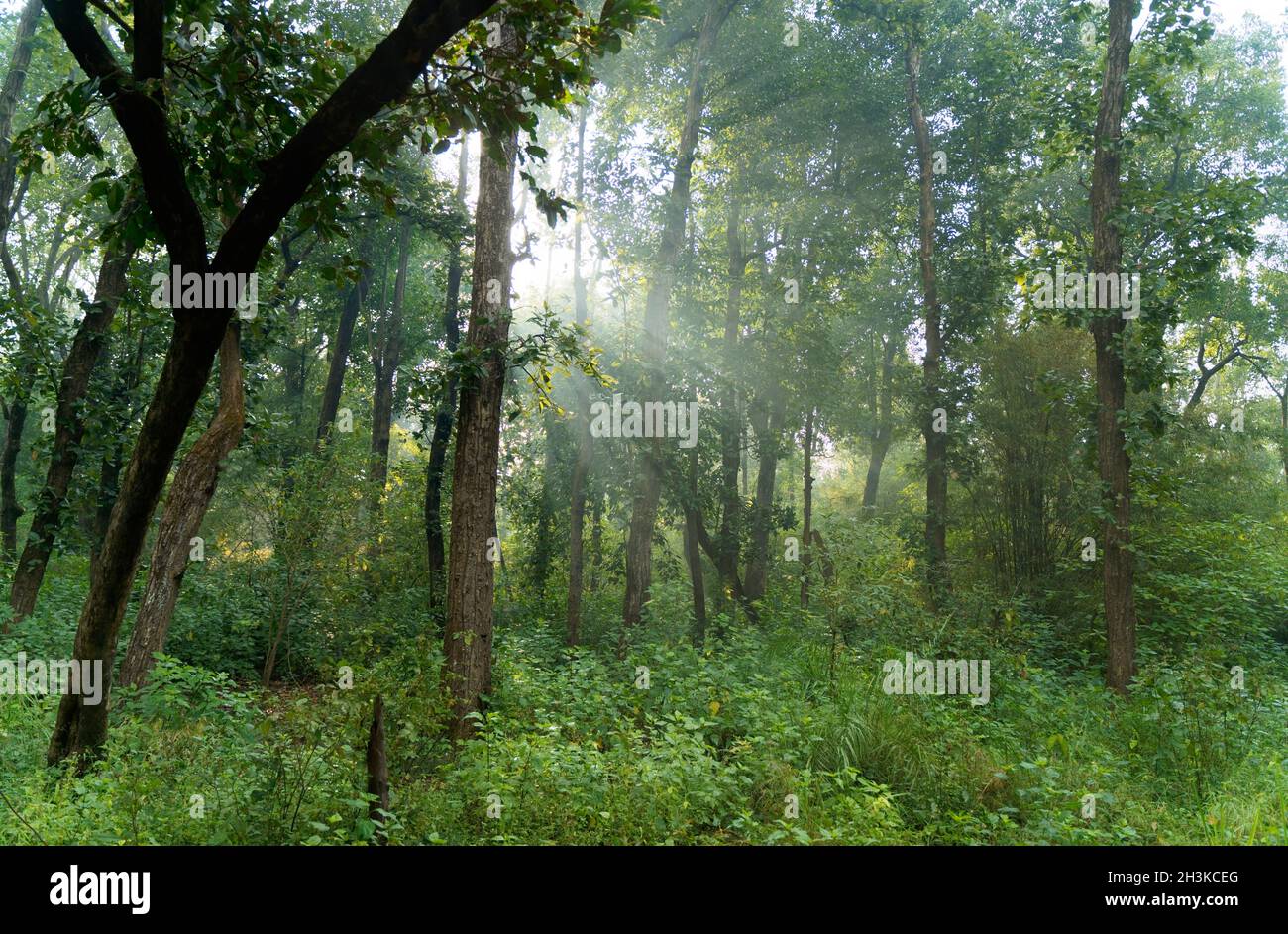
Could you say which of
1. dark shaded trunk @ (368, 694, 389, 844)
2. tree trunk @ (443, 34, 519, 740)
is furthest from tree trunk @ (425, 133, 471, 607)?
dark shaded trunk @ (368, 694, 389, 844)

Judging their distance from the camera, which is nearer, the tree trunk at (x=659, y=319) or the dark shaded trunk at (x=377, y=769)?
the dark shaded trunk at (x=377, y=769)

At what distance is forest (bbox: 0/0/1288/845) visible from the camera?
14.3 ft

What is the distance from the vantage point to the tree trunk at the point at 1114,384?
428 inches

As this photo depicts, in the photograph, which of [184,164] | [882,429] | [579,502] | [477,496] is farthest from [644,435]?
[882,429]

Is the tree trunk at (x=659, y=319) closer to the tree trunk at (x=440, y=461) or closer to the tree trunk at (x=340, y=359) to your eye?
the tree trunk at (x=440, y=461)

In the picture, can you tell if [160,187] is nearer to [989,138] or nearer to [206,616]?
[206,616]

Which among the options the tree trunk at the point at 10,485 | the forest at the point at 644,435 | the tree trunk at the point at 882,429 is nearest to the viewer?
the forest at the point at 644,435

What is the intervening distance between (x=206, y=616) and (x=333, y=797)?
31.9 ft

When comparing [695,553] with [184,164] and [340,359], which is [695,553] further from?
[184,164]

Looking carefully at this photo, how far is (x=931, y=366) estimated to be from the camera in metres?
16.9

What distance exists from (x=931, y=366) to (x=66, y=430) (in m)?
15.6

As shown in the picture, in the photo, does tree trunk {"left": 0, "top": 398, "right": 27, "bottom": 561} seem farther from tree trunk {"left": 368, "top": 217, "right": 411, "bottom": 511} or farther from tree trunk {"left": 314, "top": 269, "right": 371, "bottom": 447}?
tree trunk {"left": 368, "top": 217, "right": 411, "bottom": 511}

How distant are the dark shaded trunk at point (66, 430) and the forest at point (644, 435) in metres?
0.09

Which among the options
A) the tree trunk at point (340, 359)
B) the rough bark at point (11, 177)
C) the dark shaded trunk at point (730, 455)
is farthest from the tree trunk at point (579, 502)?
the rough bark at point (11, 177)
